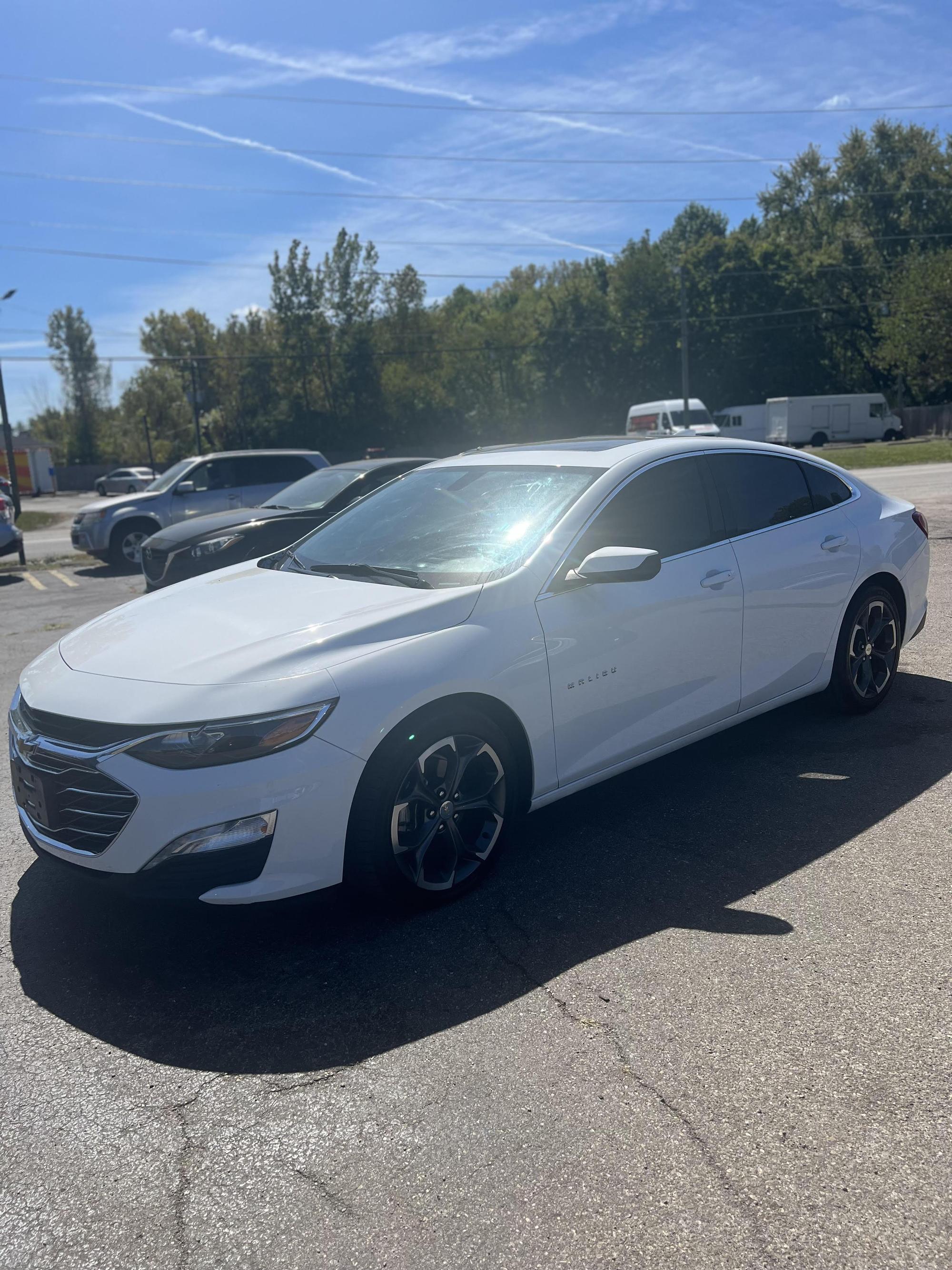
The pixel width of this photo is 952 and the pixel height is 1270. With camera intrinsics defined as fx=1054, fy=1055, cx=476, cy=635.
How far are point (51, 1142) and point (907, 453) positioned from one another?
36.6 metres

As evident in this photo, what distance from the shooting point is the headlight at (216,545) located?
10625 millimetres

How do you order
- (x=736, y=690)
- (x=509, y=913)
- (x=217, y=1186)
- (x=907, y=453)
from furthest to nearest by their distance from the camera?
(x=907, y=453) < (x=736, y=690) < (x=509, y=913) < (x=217, y=1186)

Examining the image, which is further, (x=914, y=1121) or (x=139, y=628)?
(x=139, y=628)

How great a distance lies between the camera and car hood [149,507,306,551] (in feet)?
35.4

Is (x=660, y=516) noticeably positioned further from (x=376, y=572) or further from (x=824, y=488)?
(x=824, y=488)

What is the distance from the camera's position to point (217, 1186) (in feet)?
7.92

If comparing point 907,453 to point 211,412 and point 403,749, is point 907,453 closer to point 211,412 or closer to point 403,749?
point 403,749

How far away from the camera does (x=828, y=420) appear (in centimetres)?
5144

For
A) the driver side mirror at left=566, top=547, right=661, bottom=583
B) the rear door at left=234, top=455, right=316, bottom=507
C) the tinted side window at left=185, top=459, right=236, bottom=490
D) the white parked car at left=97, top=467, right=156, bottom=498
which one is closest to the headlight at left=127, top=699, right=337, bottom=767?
the driver side mirror at left=566, top=547, right=661, bottom=583

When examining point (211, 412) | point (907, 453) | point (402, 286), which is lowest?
point (907, 453)

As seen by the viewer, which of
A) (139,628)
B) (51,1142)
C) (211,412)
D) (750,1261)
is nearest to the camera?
(750,1261)

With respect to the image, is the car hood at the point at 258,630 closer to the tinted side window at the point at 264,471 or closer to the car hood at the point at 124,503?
the tinted side window at the point at 264,471

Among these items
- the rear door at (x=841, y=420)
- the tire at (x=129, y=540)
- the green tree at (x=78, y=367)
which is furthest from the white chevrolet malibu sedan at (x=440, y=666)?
the green tree at (x=78, y=367)

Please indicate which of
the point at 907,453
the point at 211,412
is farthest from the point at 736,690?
the point at 211,412
